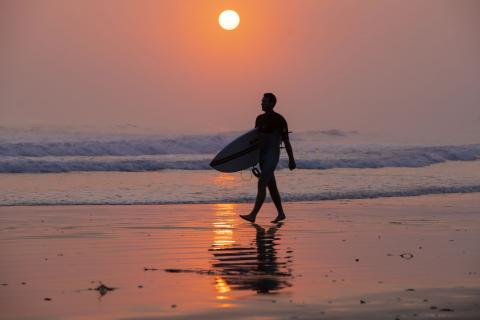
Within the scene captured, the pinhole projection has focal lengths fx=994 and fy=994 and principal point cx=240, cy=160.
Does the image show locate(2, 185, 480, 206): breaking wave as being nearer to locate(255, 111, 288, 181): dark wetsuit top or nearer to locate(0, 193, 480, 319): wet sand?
locate(0, 193, 480, 319): wet sand

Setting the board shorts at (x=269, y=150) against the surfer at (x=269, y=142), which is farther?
the board shorts at (x=269, y=150)

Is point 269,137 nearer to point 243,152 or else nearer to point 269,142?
point 269,142

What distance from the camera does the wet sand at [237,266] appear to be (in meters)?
7.82

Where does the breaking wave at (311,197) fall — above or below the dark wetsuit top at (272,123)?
below

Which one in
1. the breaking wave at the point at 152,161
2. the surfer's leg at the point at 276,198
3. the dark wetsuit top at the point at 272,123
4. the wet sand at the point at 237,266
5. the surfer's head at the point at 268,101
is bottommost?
the wet sand at the point at 237,266

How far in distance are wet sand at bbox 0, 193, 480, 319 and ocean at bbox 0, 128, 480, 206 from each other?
4817mm

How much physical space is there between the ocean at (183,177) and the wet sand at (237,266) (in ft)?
15.8

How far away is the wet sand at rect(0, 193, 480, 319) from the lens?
7816mm

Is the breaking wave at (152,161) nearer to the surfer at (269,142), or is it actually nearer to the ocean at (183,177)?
the ocean at (183,177)

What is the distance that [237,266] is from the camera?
10.4 metres

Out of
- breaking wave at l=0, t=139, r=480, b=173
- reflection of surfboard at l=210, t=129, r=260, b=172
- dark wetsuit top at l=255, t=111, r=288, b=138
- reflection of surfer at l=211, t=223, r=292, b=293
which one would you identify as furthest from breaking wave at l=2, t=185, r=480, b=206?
breaking wave at l=0, t=139, r=480, b=173

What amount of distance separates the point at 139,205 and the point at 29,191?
4.80 metres

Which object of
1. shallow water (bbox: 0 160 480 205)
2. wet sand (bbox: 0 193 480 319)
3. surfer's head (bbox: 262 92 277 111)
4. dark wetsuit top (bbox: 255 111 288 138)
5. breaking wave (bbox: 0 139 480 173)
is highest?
breaking wave (bbox: 0 139 480 173)

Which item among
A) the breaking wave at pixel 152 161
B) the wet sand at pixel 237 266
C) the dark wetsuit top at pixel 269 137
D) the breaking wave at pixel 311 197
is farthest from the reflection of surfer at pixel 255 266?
the breaking wave at pixel 152 161
